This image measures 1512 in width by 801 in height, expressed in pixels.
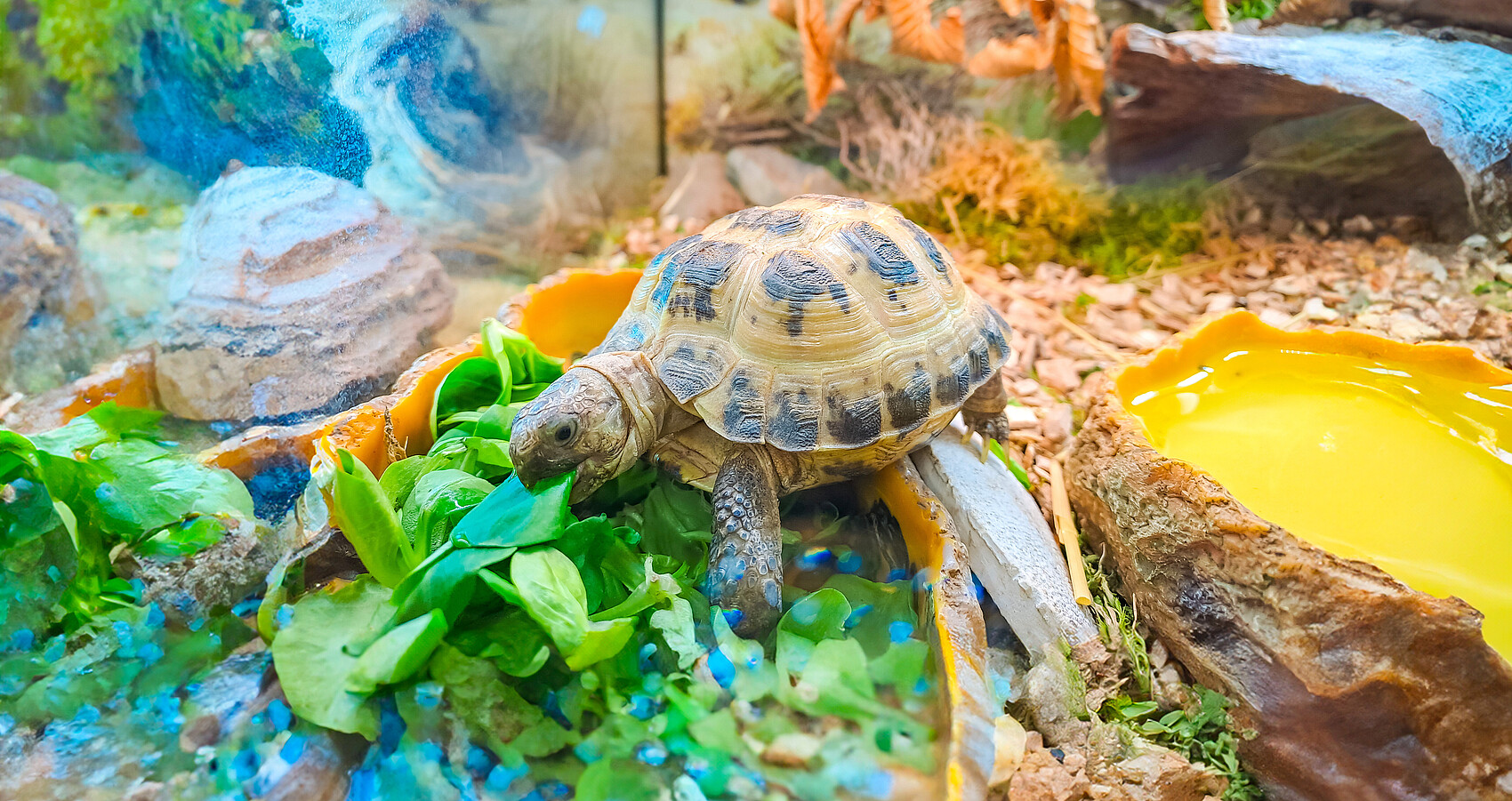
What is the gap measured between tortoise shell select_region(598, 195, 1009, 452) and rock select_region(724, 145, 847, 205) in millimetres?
2269

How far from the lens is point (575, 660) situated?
131cm

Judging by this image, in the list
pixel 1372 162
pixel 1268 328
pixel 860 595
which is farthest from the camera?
pixel 1372 162

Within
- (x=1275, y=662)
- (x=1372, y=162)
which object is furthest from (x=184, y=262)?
(x=1372, y=162)

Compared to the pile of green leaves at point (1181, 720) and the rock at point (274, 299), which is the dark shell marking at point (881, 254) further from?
the rock at point (274, 299)

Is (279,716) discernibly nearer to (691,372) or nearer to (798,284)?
(691,372)

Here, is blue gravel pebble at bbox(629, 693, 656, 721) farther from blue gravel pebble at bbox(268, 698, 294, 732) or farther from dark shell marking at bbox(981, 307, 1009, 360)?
dark shell marking at bbox(981, 307, 1009, 360)

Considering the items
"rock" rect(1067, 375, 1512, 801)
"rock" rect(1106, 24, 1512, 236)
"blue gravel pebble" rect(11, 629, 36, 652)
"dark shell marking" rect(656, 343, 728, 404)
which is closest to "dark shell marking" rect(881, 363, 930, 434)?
"dark shell marking" rect(656, 343, 728, 404)

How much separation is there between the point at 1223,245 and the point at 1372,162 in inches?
25.1

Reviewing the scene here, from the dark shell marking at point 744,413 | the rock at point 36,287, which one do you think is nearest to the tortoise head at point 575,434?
the dark shell marking at point 744,413

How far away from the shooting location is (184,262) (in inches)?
80.6

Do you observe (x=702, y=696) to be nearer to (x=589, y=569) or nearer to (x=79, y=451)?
(x=589, y=569)

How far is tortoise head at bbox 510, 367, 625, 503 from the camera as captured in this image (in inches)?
63.8

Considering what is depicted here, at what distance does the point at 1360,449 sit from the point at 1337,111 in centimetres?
188

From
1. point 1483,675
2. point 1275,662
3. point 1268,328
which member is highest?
point 1268,328
